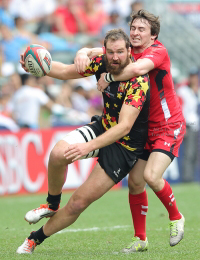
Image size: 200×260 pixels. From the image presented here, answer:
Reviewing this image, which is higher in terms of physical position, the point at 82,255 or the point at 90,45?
the point at 90,45

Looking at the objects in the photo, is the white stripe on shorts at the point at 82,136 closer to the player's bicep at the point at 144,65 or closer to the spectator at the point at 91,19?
the player's bicep at the point at 144,65

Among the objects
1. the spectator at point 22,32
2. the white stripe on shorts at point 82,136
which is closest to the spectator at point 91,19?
the spectator at point 22,32

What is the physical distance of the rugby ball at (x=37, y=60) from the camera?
5.36 metres

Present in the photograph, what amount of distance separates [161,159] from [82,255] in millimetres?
1247

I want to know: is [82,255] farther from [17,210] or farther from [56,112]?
[56,112]

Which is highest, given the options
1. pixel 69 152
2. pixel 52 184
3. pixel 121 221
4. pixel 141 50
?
pixel 141 50

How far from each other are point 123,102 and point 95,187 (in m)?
0.88

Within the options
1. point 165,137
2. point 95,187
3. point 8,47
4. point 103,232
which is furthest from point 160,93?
point 8,47

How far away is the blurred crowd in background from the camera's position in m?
11.4

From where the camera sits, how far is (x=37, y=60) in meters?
5.36

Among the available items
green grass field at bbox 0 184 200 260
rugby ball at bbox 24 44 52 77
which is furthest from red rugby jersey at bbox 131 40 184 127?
green grass field at bbox 0 184 200 260

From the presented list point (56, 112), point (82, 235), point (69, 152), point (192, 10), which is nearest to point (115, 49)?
point (69, 152)

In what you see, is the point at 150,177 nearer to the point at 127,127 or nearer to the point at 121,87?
the point at 127,127

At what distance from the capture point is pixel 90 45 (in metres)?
14.6
